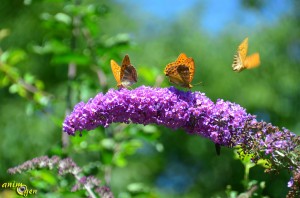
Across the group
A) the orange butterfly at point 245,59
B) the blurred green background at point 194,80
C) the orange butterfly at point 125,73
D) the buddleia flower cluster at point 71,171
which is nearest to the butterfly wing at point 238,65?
the orange butterfly at point 245,59

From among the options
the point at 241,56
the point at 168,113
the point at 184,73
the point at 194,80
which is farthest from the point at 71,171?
the point at 194,80

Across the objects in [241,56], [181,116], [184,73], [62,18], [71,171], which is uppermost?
[62,18]

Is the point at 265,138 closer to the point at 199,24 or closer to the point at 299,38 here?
the point at 299,38

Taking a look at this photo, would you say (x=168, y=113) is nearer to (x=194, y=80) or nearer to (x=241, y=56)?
(x=241, y=56)

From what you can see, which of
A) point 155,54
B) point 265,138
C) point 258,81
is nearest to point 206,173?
point 258,81

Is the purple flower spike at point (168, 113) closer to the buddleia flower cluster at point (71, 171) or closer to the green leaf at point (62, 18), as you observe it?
the buddleia flower cluster at point (71, 171)

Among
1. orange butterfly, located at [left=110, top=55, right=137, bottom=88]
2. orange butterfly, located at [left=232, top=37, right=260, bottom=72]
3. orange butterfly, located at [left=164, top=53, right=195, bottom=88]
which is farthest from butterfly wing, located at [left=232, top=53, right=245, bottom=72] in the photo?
orange butterfly, located at [left=110, top=55, right=137, bottom=88]
